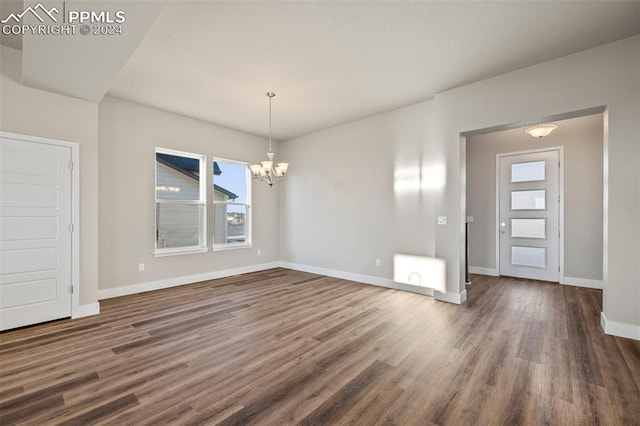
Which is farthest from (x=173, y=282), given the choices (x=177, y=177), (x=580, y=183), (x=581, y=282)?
(x=580, y=183)

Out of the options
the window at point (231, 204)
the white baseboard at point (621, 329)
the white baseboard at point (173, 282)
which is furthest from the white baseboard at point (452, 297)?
the window at point (231, 204)

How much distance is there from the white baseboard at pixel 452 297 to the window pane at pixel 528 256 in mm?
2290

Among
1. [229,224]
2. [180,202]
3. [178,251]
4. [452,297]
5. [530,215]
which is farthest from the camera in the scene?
[229,224]

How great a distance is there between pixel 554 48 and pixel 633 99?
941 mm

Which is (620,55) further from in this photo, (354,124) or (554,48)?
(354,124)

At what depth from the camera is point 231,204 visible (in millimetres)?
5852

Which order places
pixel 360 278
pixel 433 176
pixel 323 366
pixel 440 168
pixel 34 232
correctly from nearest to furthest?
pixel 323 366 → pixel 34 232 → pixel 440 168 → pixel 433 176 → pixel 360 278

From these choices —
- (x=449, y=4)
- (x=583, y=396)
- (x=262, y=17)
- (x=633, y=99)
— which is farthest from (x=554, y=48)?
(x=583, y=396)

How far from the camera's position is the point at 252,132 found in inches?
238

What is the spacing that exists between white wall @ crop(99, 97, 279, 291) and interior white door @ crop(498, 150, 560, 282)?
19.5 feet

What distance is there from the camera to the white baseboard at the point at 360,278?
178 inches

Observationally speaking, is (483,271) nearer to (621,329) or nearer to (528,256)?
(528,256)

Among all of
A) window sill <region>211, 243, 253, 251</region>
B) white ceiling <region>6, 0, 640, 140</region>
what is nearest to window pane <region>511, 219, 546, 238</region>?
white ceiling <region>6, 0, 640, 140</region>

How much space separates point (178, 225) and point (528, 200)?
686 cm
